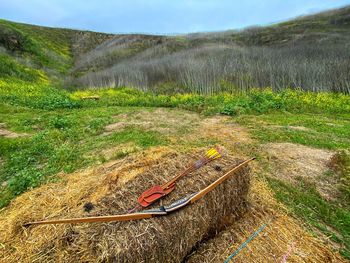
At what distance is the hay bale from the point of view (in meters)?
2.62

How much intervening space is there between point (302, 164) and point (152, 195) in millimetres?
4789

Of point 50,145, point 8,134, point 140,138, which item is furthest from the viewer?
point 8,134

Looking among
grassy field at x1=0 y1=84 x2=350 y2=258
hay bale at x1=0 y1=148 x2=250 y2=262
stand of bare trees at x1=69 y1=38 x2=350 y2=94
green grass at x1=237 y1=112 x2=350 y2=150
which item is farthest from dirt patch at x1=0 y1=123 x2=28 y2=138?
stand of bare trees at x1=69 y1=38 x2=350 y2=94

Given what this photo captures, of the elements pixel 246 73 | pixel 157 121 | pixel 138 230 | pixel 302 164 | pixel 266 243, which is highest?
pixel 138 230

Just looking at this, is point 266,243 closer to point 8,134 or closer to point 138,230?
point 138,230

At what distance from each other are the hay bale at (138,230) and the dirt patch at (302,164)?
2617 mm

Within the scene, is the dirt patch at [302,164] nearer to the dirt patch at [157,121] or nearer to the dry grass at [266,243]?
the dry grass at [266,243]

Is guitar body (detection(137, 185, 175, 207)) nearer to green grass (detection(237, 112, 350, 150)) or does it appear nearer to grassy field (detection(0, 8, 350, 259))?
grassy field (detection(0, 8, 350, 259))

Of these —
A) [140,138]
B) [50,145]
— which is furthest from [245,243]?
[50,145]

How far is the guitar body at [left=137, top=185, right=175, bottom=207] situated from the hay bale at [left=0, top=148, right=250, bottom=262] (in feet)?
0.26

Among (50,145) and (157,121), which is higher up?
(50,145)

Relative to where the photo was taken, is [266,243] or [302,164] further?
[302,164]

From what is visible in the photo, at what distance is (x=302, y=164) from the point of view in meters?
6.56

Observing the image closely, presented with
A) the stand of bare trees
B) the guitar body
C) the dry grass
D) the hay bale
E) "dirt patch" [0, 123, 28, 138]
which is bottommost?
the stand of bare trees
